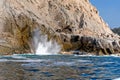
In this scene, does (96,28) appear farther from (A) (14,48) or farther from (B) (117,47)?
(A) (14,48)

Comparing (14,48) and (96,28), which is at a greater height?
(96,28)

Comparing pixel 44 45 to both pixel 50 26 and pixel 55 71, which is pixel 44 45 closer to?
pixel 50 26

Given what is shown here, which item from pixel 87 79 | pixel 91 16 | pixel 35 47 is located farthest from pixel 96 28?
pixel 87 79

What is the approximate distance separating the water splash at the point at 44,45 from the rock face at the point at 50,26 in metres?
1.05

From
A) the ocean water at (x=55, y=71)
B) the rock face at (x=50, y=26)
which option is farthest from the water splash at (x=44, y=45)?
the ocean water at (x=55, y=71)

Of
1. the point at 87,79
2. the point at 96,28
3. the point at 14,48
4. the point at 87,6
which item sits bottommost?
the point at 87,79

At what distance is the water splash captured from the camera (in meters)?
76.4

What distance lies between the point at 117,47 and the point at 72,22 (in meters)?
14.6

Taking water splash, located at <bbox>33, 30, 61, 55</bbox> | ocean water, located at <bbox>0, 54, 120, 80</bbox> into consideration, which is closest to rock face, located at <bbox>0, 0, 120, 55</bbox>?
water splash, located at <bbox>33, 30, 61, 55</bbox>

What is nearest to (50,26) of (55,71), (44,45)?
(44,45)

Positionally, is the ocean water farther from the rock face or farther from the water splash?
the water splash

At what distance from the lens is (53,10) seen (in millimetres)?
92750

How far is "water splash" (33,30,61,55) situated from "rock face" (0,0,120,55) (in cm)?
105

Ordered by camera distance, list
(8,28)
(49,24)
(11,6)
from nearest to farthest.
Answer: (8,28) → (11,6) → (49,24)
